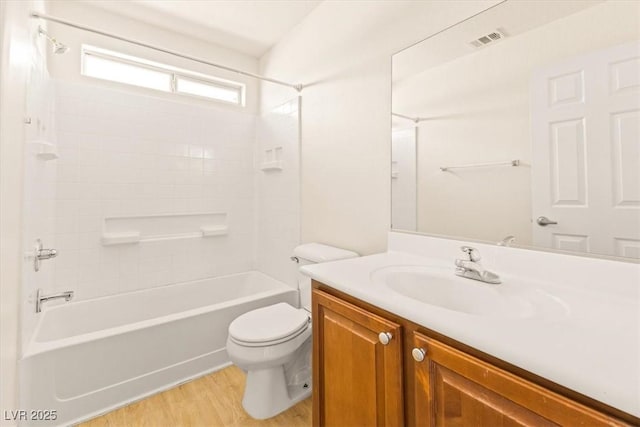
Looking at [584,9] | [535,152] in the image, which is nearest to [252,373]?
[535,152]

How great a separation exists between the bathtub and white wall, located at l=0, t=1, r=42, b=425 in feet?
0.83

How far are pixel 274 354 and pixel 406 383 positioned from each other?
36.1 inches

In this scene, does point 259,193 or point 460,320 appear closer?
point 460,320

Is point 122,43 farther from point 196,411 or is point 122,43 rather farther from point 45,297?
point 196,411

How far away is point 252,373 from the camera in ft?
5.23

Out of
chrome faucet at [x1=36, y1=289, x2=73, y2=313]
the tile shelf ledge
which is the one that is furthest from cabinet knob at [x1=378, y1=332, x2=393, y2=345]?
the tile shelf ledge

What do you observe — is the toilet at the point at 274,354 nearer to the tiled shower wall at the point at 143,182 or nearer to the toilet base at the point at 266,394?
the toilet base at the point at 266,394

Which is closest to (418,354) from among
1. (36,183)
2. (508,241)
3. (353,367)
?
(353,367)

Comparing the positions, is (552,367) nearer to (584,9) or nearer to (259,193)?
(584,9)

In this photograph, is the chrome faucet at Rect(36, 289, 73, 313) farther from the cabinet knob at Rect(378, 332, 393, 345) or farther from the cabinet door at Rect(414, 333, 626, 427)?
the cabinet door at Rect(414, 333, 626, 427)

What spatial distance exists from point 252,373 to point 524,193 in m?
1.59

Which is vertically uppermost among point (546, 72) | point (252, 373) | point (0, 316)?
A: point (546, 72)

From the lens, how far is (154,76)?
2.50 m

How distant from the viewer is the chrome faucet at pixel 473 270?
985mm
